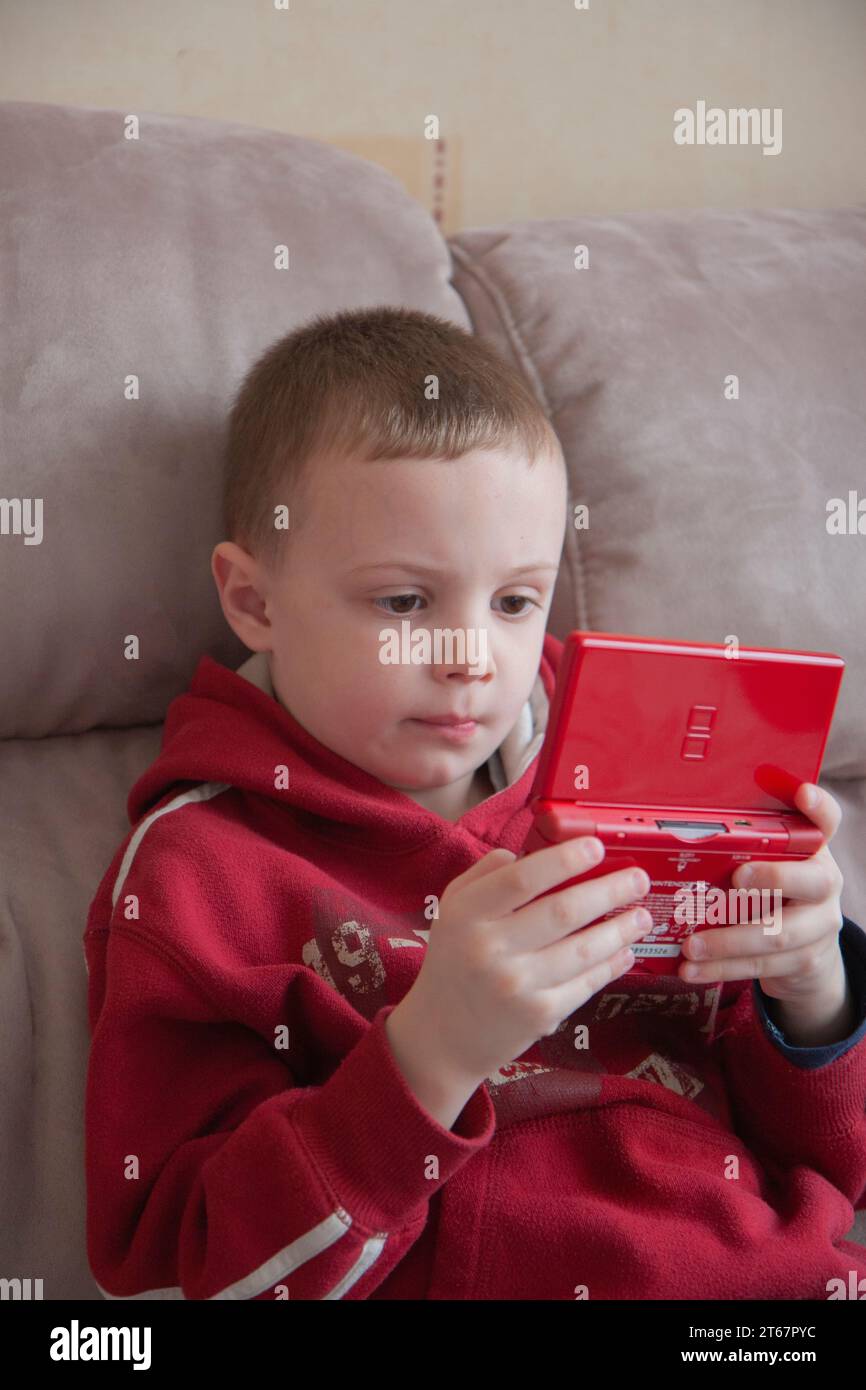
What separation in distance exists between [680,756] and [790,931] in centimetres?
16

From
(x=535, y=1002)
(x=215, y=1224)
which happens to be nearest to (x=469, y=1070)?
(x=535, y=1002)

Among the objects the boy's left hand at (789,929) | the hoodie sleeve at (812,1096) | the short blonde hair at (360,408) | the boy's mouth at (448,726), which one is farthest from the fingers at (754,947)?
the short blonde hair at (360,408)

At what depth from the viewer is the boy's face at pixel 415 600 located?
906mm

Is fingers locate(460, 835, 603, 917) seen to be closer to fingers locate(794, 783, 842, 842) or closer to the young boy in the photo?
the young boy

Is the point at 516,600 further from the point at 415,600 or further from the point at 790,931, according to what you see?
the point at 790,931

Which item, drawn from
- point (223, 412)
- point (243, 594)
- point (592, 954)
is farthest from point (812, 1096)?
point (223, 412)

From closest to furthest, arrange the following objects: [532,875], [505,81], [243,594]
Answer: [532,875]
[243,594]
[505,81]

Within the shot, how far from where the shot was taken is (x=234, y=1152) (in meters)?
0.77

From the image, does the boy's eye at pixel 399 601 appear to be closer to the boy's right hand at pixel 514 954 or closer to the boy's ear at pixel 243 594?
the boy's ear at pixel 243 594

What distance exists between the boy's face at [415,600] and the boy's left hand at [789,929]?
24 centimetres

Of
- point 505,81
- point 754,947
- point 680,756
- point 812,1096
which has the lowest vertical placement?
point 812,1096

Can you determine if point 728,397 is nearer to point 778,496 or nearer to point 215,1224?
point 778,496

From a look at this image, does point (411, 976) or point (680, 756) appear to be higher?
point (680, 756)
